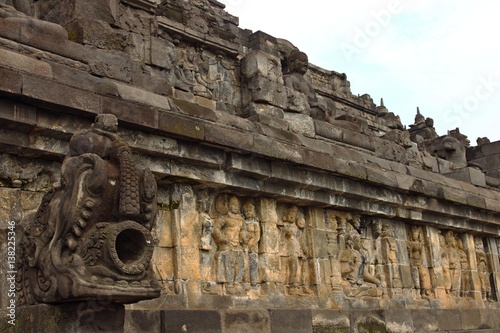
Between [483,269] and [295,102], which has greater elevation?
[295,102]

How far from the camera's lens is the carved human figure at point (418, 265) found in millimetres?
12414

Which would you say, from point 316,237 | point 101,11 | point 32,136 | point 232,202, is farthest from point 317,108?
point 32,136

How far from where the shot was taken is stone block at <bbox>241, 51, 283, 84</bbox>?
11.9m

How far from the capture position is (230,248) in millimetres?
8969

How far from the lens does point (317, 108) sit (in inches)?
503

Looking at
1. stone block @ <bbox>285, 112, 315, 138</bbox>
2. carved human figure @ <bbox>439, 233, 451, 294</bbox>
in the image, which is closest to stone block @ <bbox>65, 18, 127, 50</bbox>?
stone block @ <bbox>285, 112, 315, 138</bbox>

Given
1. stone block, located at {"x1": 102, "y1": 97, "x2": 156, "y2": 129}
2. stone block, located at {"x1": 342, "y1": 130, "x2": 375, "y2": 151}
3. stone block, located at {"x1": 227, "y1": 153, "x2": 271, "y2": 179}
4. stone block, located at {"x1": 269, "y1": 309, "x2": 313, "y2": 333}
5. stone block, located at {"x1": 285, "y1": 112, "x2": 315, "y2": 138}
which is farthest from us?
stone block, located at {"x1": 342, "y1": 130, "x2": 375, "y2": 151}

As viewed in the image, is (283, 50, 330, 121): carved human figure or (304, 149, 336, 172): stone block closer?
(304, 149, 336, 172): stone block

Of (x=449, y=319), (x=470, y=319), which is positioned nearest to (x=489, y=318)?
(x=470, y=319)

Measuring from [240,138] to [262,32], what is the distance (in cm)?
715

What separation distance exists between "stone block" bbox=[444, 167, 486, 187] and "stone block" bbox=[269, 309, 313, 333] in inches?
→ 291

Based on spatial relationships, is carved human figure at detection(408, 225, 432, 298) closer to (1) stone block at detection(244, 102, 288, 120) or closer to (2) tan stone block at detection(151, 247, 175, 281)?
(1) stone block at detection(244, 102, 288, 120)

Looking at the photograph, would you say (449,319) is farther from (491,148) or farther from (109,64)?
(491,148)

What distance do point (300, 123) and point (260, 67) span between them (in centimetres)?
135
